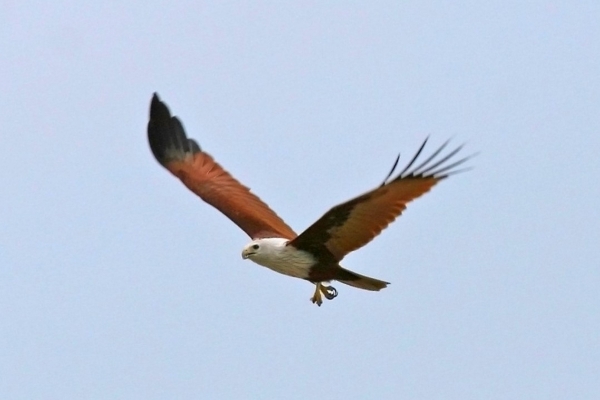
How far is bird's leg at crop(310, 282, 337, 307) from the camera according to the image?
15.4 m

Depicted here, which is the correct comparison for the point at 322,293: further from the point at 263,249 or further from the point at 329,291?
the point at 263,249

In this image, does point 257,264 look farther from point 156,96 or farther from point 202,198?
point 156,96

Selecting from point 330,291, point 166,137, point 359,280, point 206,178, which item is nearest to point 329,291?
point 330,291

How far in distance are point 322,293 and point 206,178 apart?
95.3 inches

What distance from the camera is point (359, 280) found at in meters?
14.6

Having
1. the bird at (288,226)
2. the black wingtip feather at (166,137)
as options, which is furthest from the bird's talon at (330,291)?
the black wingtip feather at (166,137)

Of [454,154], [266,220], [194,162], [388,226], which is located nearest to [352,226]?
[388,226]

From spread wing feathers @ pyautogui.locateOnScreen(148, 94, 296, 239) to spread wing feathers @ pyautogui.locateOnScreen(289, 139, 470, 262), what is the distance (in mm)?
1506

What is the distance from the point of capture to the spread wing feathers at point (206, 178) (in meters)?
15.9

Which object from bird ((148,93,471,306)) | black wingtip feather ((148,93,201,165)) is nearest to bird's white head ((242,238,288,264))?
bird ((148,93,471,306))

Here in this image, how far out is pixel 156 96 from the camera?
1738 cm

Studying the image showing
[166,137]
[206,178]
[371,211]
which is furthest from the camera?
[166,137]

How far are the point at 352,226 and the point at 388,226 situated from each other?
0.37m

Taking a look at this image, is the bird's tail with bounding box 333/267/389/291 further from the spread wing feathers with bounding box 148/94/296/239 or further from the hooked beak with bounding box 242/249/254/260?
the spread wing feathers with bounding box 148/94/296/239
